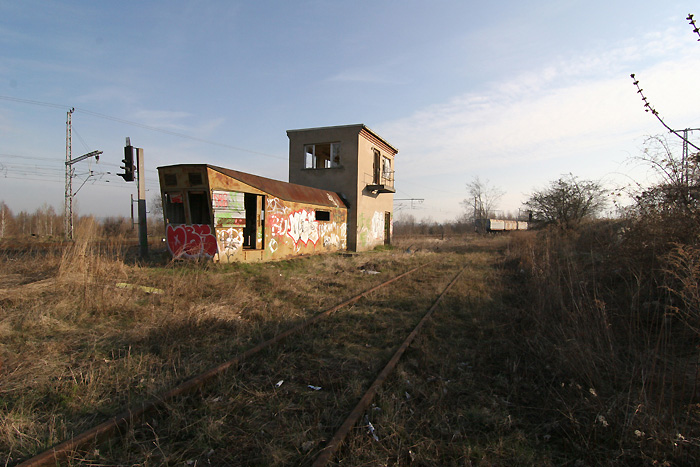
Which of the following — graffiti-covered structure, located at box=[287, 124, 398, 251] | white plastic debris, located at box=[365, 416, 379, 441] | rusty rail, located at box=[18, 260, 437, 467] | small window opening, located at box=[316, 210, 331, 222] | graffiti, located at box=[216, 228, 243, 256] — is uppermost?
graffiti-covered structure, located at box=[287, 124, 398, 251]

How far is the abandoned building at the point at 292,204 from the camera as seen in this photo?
11359mm

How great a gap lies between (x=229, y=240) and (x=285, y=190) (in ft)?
12.4

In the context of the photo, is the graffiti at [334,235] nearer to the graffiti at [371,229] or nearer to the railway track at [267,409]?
the graffiti at [371,229]

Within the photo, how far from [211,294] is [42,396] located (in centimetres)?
431

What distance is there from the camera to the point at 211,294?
7.55m

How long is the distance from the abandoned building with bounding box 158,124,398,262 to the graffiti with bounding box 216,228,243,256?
3cm

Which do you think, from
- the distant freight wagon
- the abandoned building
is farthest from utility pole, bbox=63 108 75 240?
the distant freight wagon

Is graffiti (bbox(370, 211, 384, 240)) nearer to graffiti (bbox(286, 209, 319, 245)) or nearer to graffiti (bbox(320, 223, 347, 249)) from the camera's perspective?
graffiti (bbox(320, 223, 347, 249))

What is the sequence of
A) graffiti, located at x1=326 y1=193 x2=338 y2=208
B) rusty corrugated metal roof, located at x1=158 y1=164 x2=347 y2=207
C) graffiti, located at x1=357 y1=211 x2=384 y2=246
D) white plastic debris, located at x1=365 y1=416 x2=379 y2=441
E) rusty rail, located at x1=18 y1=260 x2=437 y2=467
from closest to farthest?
1. rusty rail, located at x1=18 y1=260 x2=437 y2=467
2. white plastic debris, located at x1=365 y1=416 x2=379 y2=441
3. rusty corrugated metal roof, located at x1=158 y1=164 x2=347 y2=207
4. graffiti, located at x1=326 y1=193 x2=338 y2=208
5. graffiti, located at x1=357 y1=211 x2=384 y2=246

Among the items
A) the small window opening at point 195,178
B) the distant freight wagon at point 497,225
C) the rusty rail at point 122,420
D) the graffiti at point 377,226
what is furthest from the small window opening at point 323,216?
the distant freight wagon at point 497,225

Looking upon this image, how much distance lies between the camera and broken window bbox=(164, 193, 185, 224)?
38.3 ft

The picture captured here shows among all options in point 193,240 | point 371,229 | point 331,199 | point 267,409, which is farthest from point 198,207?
point 267,409

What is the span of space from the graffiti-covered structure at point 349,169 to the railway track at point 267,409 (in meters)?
14.8

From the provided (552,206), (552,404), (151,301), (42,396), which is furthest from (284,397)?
(552,206)
